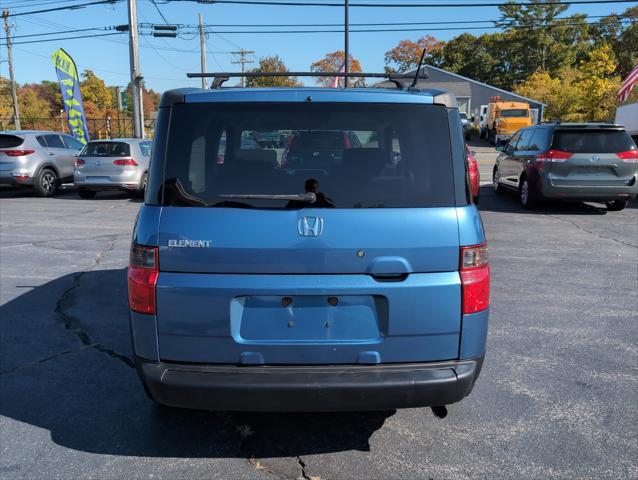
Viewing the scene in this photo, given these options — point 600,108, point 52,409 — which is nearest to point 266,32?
point 600,108

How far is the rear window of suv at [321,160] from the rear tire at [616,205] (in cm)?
1007

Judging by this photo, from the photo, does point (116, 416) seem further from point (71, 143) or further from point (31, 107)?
point (31, 107)

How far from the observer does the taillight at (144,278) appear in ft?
8.38

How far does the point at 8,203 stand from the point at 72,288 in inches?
345

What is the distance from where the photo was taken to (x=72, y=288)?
590 cm

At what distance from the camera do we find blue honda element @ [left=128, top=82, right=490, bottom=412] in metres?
2.51

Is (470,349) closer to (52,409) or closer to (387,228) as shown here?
(387,228)

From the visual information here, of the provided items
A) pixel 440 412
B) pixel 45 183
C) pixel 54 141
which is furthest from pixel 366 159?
pixel 54 141

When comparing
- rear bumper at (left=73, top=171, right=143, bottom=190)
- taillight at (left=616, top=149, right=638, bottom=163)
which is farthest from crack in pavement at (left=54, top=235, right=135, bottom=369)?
taillight at (left=616, top=149, right=638, bottom=163)

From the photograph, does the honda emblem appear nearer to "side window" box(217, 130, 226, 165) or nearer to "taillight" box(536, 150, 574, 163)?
"side window" box(217, 130, 226, 165)

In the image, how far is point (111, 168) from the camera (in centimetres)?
1320

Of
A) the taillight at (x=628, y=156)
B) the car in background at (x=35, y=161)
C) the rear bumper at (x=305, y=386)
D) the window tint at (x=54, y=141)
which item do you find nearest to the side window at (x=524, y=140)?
the taillight at (x=628, y=156)

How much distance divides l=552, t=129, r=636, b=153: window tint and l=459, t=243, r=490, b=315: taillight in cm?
872

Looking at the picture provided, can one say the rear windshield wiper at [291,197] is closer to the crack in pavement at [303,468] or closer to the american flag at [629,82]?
the crack in pavement at [303,468]
